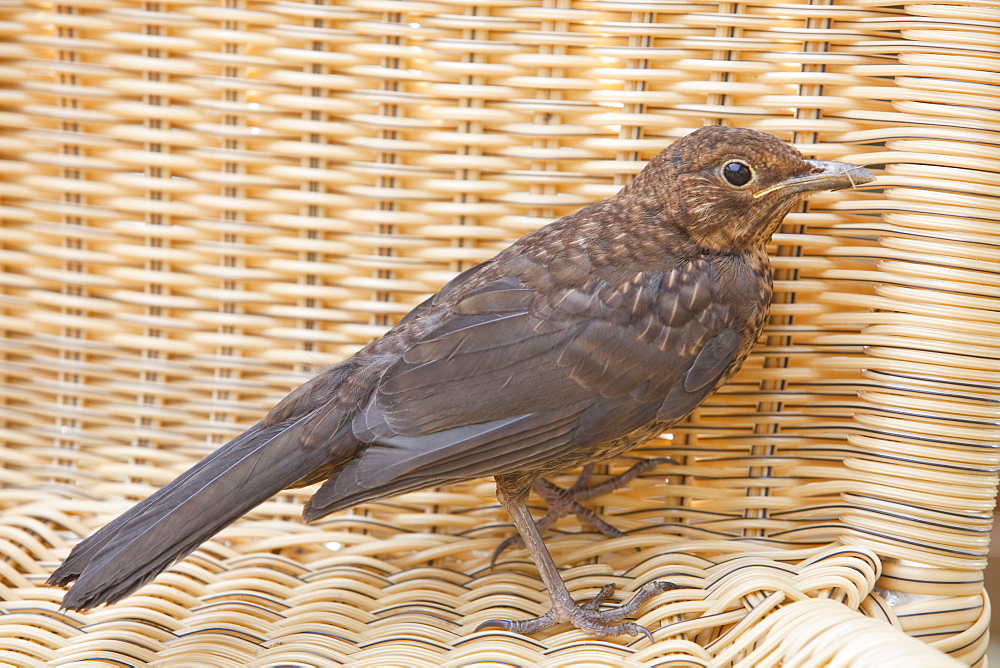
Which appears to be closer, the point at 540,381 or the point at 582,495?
the point at 540,381

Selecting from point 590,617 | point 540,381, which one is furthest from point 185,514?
point 590,617

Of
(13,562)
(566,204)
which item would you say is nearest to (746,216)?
(566,204)

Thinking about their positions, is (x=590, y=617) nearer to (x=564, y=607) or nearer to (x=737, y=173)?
(x=564, y=607)

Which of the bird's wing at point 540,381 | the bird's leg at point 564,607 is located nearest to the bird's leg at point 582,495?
the bird's leg at point 564,607

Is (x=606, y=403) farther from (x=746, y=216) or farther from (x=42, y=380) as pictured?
(x=42, y=380)

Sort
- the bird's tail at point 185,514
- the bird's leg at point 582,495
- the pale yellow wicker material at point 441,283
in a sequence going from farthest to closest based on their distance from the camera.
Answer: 1. the bird's leg at point 582,495
2. the pale yellow wicker material at point 441,283
3. the bird's tail at point 185,514

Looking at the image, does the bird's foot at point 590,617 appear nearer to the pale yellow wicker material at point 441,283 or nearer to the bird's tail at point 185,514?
the pale yellow wicker material at point 441,283
